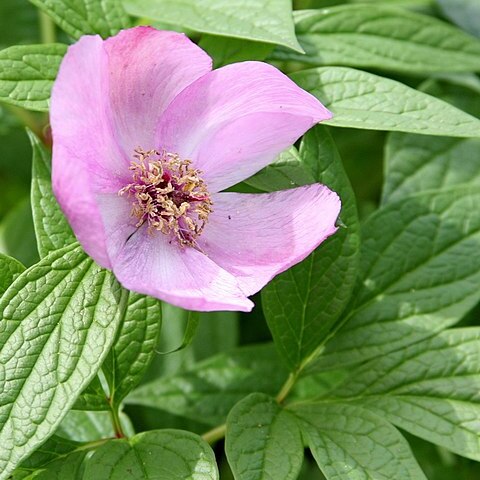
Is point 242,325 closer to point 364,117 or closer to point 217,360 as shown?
point 217,360

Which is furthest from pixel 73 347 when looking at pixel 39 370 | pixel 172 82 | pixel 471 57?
pixel 471 57

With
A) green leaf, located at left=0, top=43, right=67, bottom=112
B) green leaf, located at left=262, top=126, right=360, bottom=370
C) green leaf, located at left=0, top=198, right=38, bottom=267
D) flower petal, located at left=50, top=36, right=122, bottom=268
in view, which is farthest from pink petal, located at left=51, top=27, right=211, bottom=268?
green leaf, located at left=0, top=198, right=38, bottom=267

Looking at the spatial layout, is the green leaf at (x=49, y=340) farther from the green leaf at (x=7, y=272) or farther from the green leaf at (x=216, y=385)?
the green leaf at (x=216, y=385)

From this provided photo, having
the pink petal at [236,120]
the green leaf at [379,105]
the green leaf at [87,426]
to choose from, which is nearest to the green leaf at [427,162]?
the green leaf at [379,105]

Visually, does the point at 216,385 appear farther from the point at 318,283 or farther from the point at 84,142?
the point at 84,142

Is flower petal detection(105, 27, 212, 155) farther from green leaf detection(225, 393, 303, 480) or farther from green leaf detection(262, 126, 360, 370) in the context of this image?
green leaf detection(225, 393, 303, 480)

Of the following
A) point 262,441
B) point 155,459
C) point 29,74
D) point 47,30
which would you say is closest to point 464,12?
point 47,30
